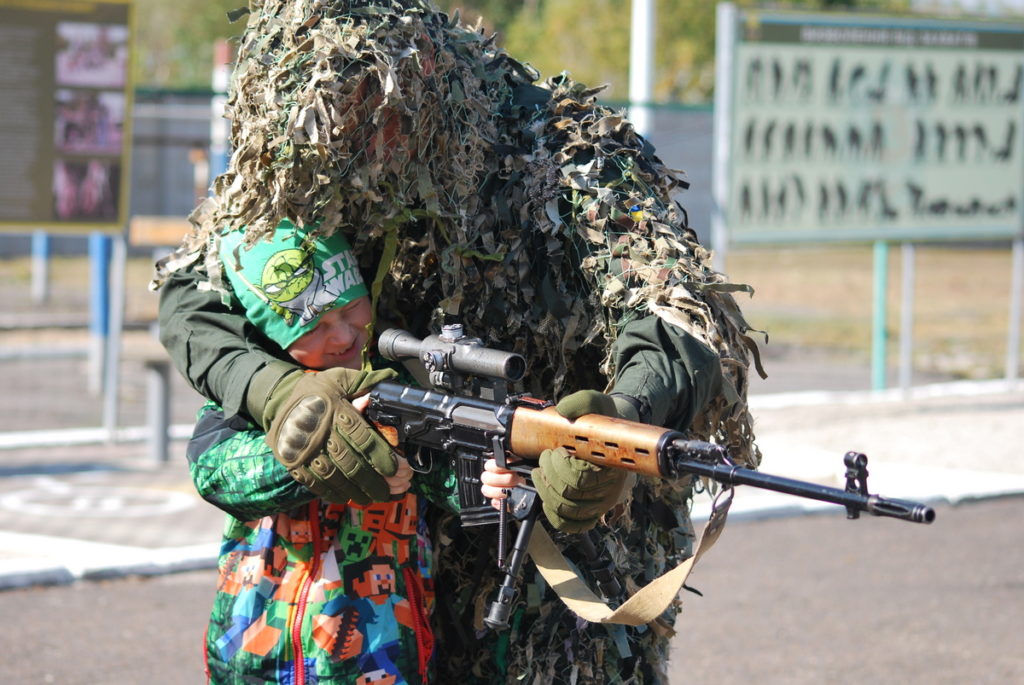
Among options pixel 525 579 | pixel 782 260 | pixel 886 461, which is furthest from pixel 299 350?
pixel 782 260

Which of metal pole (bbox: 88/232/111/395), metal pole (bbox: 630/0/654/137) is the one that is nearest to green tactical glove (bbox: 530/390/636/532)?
metal pole (bbox: 88/232/111/395)

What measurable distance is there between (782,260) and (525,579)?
24.1m

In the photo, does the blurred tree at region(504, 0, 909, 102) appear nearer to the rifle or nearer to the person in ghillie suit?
the person in ghillie suit

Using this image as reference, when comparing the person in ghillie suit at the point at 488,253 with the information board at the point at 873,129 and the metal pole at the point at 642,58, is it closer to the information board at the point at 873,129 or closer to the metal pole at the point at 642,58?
the information board at the point at 873,129

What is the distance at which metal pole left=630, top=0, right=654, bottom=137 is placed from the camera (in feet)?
33.8

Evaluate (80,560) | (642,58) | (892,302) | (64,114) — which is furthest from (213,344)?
(892,302)

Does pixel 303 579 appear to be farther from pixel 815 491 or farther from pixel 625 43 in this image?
pixel 625 43

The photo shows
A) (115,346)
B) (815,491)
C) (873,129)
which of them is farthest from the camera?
(873,129)

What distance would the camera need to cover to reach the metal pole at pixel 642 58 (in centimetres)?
1030

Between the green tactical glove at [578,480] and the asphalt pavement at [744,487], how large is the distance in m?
3.09

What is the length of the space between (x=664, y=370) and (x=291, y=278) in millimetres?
724

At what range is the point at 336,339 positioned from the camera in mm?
2658

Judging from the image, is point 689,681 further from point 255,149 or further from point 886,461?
point 886,461

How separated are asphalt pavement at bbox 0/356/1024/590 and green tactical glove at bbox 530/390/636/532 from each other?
3.09m
